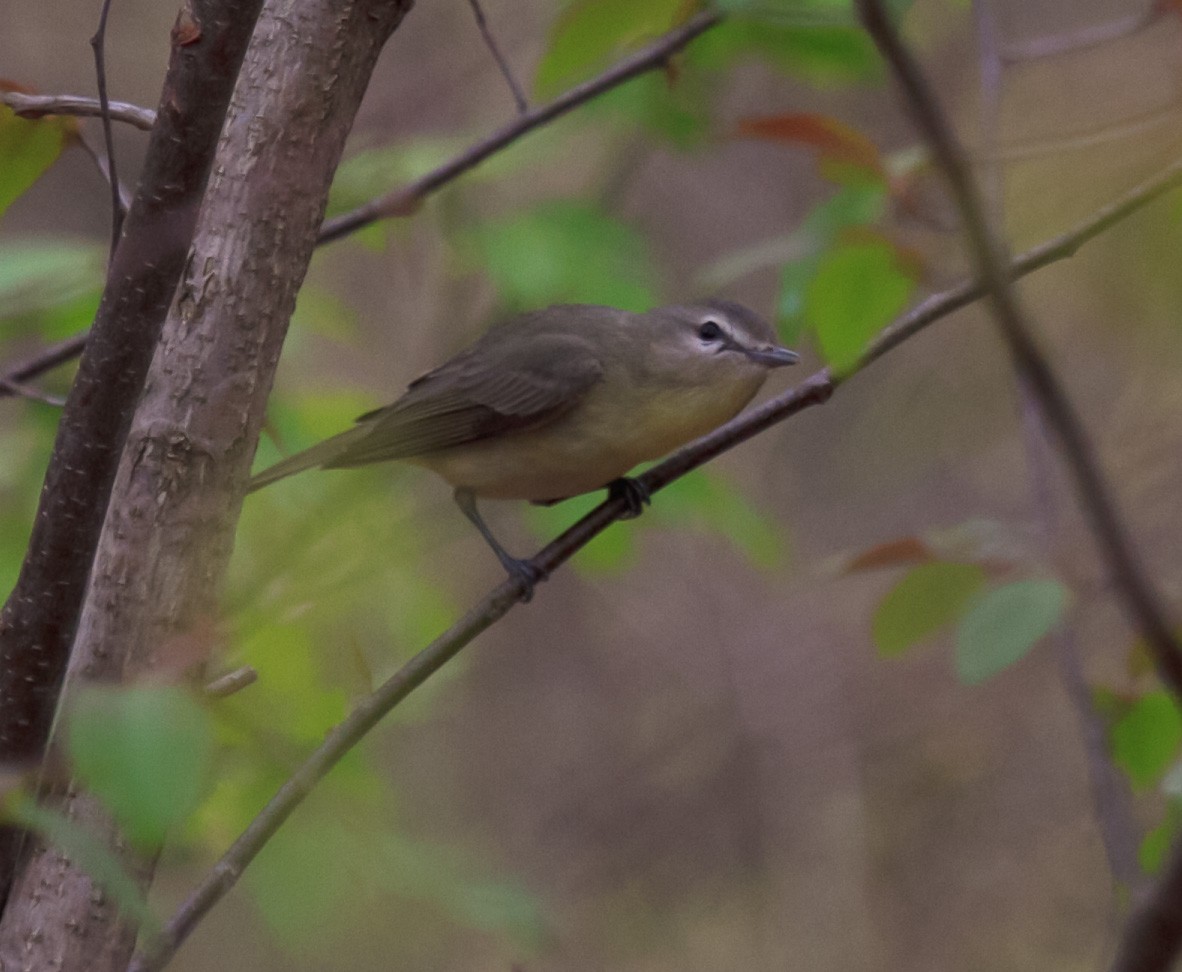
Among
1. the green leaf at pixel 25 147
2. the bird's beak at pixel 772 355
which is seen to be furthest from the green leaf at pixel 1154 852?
the green leaf at pixel 25 147

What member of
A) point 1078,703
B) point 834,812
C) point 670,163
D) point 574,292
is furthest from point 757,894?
point 1078,703

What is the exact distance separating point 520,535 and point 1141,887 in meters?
4.70

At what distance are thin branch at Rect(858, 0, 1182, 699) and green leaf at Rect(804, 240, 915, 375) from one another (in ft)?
5.58

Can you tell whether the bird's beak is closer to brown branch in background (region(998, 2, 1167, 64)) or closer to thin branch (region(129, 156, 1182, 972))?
brown branch in background (region(998, 2, 1167, 64))

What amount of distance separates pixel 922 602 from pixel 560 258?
157 centimetres

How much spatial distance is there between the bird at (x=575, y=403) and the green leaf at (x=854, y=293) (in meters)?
1.34

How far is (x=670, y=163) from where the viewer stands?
9.70 m

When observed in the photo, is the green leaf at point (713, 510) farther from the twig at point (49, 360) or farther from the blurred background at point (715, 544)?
the twig at point (49, 360)

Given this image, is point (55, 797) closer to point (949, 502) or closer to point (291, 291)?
point (291, 291)

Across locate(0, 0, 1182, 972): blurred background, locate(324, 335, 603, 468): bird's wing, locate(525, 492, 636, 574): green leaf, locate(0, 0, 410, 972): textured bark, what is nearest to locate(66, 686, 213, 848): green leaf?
locate(0, 0, 1182, 972): blurred background

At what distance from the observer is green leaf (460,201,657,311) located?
A: 371 cm

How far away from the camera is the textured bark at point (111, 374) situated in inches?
74.5

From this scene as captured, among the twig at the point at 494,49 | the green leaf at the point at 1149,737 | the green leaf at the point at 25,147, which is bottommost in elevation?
the green leaf at the point at 1149,737

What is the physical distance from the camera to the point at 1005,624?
2.20 m
